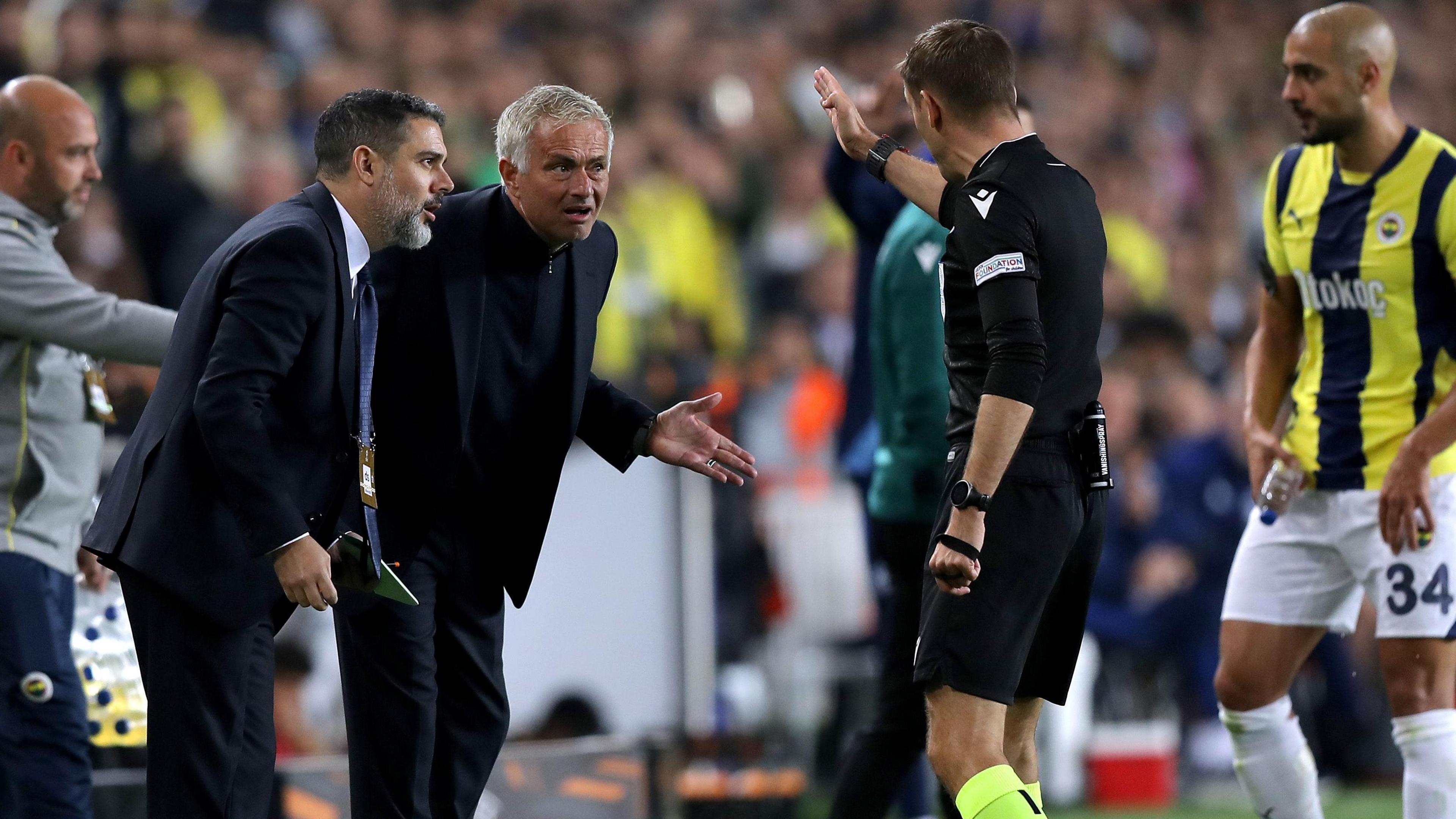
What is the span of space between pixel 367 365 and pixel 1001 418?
140 centimetres

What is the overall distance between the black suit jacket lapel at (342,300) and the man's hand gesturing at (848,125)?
4.00 feet

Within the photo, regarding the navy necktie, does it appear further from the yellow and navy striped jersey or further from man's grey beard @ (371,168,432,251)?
the yellow and navy striped jersey

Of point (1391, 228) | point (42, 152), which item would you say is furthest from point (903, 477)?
point (42, 152)

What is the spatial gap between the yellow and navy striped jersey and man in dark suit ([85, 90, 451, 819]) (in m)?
2.51

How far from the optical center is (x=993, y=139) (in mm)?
3852

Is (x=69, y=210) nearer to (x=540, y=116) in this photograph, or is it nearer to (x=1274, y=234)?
(x=540, y=116)

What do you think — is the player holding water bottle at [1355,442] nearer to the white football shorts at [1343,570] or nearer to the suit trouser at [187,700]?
the white football shorts at [1343,570]

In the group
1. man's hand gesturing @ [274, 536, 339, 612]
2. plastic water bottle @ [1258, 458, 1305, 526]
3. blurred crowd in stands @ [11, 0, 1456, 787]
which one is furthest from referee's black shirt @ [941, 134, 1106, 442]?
blurred crowd in stands @ [11, 0, 1456, 787]

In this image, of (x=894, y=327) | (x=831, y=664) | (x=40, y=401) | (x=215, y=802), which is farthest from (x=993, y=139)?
(x=831, y=664)

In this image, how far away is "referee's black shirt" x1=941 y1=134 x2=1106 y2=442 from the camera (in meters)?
3.60

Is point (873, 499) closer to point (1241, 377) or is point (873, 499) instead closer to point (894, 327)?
point (894, 327)

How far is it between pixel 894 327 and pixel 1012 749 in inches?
58.7

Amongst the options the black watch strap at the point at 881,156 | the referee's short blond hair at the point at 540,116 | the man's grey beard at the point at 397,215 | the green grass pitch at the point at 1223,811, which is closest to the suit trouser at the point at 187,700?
the man's grey beard at the point at 397,215

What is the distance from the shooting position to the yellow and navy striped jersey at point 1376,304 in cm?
459
